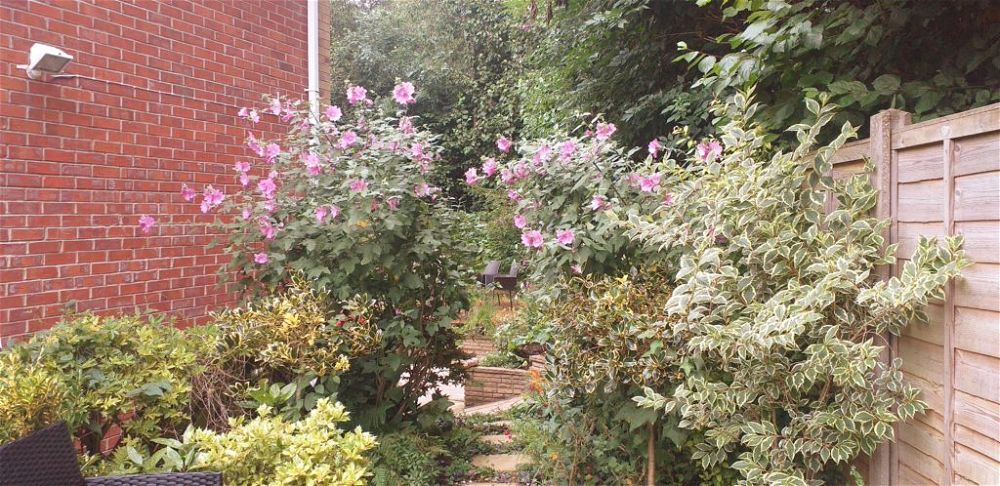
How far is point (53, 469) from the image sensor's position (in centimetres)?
201

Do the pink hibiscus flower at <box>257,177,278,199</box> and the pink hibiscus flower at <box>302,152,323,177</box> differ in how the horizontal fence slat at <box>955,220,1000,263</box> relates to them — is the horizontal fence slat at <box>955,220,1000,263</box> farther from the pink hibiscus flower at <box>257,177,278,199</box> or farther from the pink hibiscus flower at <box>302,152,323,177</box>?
the pink hibiscus flower at <box>257,177,278,199</box>

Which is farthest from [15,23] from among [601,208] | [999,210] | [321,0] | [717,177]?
[999,210]

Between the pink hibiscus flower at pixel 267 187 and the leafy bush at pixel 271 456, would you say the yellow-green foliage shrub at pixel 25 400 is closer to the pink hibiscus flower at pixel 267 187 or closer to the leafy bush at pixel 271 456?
the leafy bush at pixel 271 456

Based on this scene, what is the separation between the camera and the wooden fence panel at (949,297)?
Answer: 5.74 feet

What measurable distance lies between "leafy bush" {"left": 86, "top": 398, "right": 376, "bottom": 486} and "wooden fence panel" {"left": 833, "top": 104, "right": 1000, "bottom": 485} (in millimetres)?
1838

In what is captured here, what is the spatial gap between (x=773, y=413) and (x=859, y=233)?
0.73 m

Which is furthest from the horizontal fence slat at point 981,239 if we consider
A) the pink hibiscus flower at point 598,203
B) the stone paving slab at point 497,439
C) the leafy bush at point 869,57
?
the stone paving slab at point 497,439

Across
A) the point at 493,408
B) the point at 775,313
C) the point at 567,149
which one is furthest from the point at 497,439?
the point at 775,313

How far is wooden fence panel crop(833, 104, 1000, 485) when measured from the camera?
68.9 inches

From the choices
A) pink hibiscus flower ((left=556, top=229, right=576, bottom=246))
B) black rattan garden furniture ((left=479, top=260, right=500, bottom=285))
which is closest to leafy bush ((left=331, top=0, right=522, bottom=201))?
black rattan garden furniture ((left=479, top=260, right=500, bottom=285))

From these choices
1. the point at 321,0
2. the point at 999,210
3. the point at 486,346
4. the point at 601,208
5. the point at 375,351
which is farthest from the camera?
the point at 486,346

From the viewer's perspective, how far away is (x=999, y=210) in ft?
5.63

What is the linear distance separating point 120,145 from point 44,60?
61 cm

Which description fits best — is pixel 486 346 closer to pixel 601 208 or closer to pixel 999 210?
pixel 601 208
